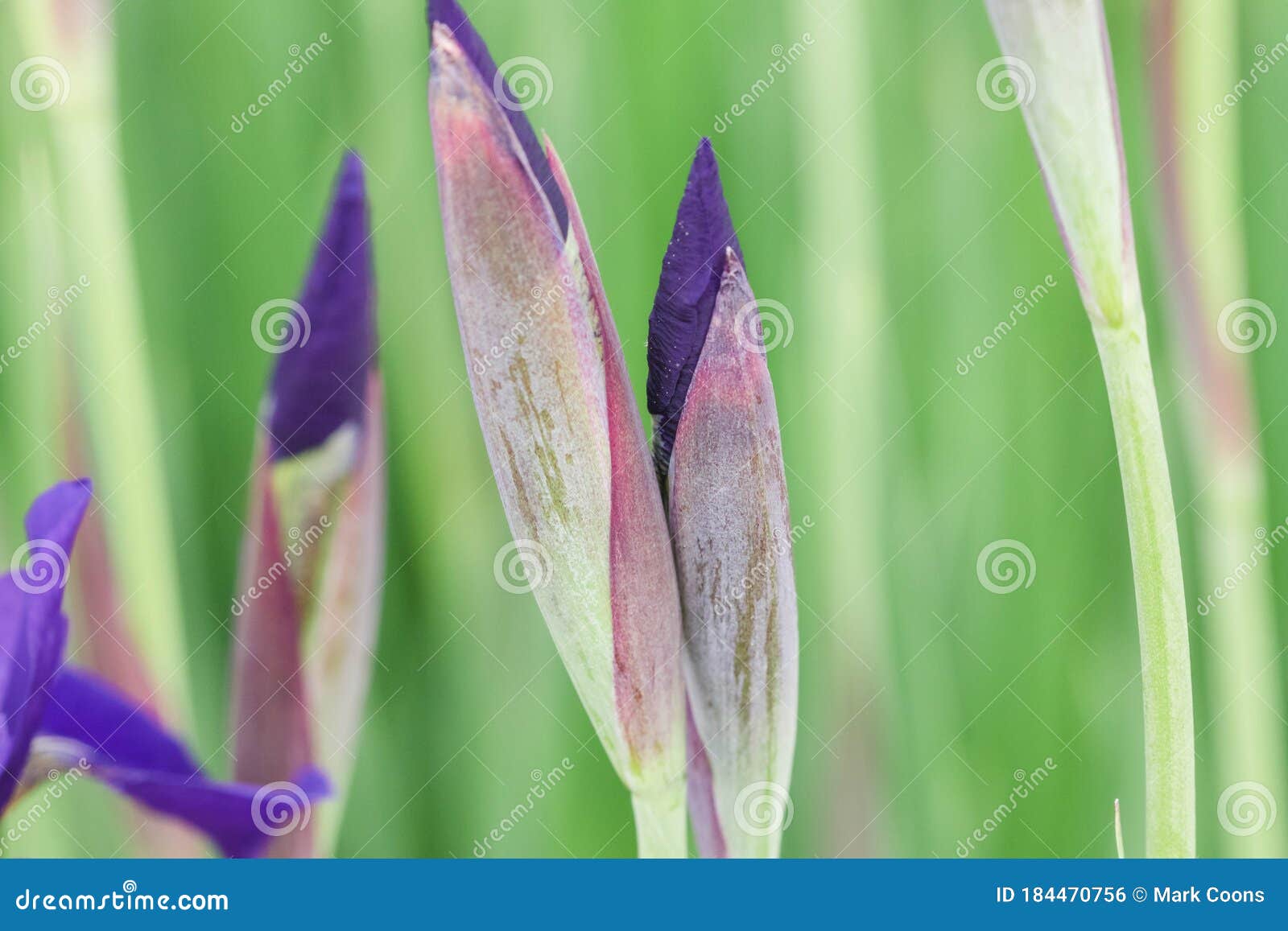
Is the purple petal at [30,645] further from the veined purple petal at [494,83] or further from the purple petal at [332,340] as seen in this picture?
the veined purple petal at [494,83]

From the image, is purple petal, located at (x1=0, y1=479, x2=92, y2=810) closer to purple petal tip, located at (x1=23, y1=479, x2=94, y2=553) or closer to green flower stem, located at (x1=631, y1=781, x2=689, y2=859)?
purple petal tip, located at (x1=23, y1=479, x2=94, y2=553)

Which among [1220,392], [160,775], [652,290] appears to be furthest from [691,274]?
[1220,392]

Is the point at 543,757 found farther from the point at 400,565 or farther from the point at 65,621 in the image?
the point at 65,621

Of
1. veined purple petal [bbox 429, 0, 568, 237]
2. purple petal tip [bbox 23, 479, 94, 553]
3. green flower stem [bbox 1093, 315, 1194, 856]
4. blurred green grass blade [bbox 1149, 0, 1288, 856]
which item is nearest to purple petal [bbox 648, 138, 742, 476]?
veined purple petal [bbox 429, 0, 568, 237]

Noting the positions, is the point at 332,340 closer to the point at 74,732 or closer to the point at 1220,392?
the point at 74,732

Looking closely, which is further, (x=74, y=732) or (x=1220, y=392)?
(x=1220, y=392)

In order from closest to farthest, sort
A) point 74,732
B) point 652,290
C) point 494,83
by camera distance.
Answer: point 494,83, point 74,732, point 652,290

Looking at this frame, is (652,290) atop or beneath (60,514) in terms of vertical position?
atop

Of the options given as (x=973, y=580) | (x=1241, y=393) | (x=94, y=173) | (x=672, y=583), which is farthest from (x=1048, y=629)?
(x=94, y=173)
